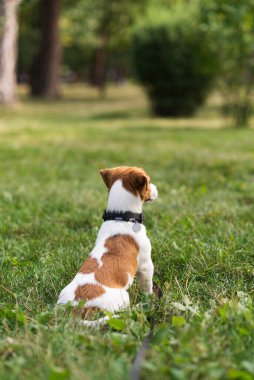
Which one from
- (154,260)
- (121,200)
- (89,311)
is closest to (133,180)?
(121,200)

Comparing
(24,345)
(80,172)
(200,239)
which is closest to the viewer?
(24,345)

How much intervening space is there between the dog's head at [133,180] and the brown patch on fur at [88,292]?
0.65 metres

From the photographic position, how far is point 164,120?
1789cm

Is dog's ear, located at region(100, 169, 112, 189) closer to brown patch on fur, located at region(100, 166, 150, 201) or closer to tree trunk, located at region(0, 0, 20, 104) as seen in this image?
brown patch on fur, located at region(100, 166, 150, 201)

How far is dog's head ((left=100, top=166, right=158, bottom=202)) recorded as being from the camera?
11.2 ft

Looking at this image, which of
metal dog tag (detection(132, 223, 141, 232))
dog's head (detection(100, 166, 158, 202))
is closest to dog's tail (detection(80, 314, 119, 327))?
metal dog tag (detection(132, 223, 141, 232))

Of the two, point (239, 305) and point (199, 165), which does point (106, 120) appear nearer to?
point (199, 165)

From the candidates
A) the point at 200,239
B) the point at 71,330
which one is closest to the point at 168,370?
the point at 71,330

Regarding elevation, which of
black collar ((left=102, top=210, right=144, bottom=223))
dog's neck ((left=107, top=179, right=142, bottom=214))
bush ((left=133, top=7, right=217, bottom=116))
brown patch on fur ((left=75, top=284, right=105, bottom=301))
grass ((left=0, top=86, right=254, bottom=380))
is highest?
bush ((left=133, top=7, right=217, bottom=116))

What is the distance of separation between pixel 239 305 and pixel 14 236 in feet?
9.05

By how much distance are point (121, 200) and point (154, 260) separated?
92 cm

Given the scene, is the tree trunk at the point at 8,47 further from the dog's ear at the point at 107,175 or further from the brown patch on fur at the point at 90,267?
the brown patch on fur at the point at 90,267

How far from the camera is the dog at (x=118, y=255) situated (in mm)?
3148

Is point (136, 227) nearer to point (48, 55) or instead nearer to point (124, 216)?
point (124, 216)
